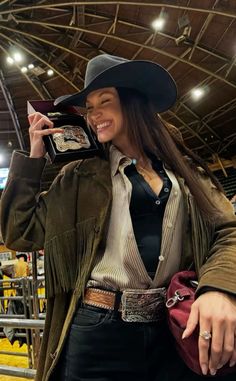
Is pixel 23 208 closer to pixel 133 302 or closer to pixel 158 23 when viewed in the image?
pixel 133 302

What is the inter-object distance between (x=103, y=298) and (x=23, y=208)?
389 millimetres

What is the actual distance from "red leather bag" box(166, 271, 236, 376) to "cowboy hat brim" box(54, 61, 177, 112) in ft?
2.22

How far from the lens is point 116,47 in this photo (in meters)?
10.3

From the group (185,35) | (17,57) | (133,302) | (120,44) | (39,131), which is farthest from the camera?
(17,57)

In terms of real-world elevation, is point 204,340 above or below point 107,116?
below

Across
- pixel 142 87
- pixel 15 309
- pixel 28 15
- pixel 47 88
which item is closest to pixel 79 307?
pixel 142 87

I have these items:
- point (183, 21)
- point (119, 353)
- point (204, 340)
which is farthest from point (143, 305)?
point (183, 21)

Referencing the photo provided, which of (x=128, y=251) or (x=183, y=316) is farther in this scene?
(x=128, y=251)

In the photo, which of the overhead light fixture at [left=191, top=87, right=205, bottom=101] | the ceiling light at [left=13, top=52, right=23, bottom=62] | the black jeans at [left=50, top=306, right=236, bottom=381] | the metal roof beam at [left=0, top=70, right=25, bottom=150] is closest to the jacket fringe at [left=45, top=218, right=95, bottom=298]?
the black jeans at [left=50, top=306, right=236, bottom=381]

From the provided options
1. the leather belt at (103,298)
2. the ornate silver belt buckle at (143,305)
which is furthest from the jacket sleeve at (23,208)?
the ornate silver belt buckle at (143,305)

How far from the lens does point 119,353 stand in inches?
43.0

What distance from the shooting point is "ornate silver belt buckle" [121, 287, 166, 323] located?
1112mm

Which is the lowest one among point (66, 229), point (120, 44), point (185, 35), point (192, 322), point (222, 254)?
point (192, 322)

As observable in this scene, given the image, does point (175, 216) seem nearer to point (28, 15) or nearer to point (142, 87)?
point (142, 87)
